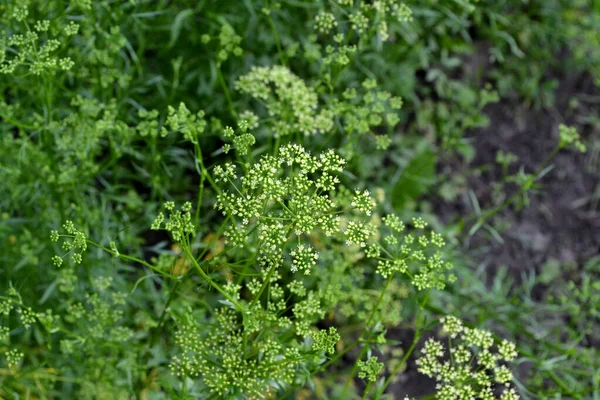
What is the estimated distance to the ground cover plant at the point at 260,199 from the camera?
9.38ft

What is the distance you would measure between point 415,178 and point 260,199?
280 centimetres

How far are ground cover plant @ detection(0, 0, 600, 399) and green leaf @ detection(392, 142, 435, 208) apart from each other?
16mm

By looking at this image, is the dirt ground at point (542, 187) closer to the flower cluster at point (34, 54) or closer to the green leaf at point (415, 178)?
the green leaf at point (415, 178)

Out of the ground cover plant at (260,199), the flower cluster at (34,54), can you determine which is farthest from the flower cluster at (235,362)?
the flower cluster at (34,54)

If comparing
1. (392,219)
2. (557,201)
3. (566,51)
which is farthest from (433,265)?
(566,51)

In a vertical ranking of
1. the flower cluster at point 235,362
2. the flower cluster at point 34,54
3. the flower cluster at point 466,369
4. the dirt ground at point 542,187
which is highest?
the flower cluster at point 34,54

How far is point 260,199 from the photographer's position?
2.57 metres

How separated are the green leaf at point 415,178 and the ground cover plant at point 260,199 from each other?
16mm

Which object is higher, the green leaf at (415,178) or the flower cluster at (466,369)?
the flower cluster at (466,369)

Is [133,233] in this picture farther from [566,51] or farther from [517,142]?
[566,51]

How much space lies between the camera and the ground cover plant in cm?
286

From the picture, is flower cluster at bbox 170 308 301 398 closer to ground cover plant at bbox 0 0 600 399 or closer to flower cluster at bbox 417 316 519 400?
ground cover plant at bbox 0 0 600 399

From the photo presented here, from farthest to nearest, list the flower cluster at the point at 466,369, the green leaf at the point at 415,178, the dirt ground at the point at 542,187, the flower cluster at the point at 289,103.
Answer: the dirt ground at the point at 542,187 < the green leaf at the point at 415,178 < the flower cluster at the point at 289,103 < the flower cluster at the point at 466,369

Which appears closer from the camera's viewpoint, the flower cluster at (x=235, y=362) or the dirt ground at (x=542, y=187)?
the flower cluster at (x=235, y=362)
